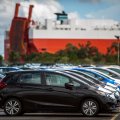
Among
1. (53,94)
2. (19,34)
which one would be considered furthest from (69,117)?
(19,34)

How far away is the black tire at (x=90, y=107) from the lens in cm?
1742

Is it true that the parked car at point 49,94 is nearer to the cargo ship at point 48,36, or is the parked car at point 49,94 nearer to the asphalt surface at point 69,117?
the asphalt surface at point 69,117

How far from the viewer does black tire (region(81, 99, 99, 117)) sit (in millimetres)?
17422

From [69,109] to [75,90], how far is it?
2.24 feet

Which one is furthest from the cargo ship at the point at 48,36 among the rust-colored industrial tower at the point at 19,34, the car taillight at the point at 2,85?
the car taillight at the point at 2,85

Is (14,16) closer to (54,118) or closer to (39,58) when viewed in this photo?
(39,58)

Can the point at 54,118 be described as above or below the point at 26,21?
below

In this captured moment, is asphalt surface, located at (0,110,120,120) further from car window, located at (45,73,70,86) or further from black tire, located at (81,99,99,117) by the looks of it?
car window, located at (45,73,70,86)

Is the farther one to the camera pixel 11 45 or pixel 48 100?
pixel 11 45

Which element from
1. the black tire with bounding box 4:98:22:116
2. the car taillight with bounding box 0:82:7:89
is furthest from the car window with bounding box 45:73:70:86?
the car taillight with bounding box 0:82:7:89

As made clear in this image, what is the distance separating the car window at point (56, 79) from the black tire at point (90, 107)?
100 centimetres

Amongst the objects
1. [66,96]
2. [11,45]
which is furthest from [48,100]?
[11,45]

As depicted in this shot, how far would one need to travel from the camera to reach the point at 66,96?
1766 centimetres

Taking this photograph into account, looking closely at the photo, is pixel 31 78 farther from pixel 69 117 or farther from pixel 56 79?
pixel 69 117
